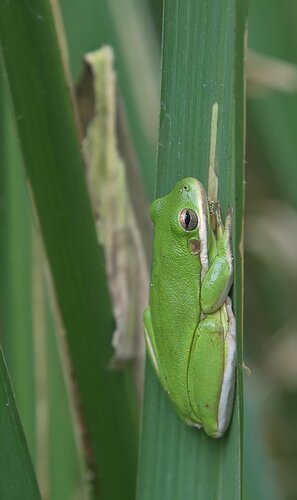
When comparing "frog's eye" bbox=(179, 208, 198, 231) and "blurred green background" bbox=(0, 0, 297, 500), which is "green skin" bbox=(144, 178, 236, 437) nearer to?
"frog's eye" bbox=(179, 208, 198, 231)

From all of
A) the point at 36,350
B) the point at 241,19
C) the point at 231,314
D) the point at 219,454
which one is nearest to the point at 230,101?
the point at 241,19

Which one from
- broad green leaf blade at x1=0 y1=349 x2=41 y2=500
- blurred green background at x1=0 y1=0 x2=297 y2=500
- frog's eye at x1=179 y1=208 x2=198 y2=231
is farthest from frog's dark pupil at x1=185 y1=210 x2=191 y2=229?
broad green leaf blade at x1=0 y1=349 x2=41 y2=500

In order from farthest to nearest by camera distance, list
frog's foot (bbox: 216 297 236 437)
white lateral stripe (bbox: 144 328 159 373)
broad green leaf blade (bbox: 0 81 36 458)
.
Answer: broad green leaf blade (bbox: 0 81 36 458) → white lateral stripe (bbox: 144 328 159 373) → frog's foot (bbox: 216 297 236 437)

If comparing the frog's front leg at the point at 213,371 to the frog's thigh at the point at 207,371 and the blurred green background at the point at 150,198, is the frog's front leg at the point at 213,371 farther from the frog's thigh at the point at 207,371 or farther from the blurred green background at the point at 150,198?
the blurred green background at the point at 150,198

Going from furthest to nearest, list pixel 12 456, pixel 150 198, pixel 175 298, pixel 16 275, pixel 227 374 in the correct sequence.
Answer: pixel 150 198 < pixel 16 275 < pixel 175 298 < pixel 227 374 < pixel 12 456

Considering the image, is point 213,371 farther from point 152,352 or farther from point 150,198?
point 150,198

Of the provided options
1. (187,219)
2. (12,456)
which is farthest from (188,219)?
(12,456)
